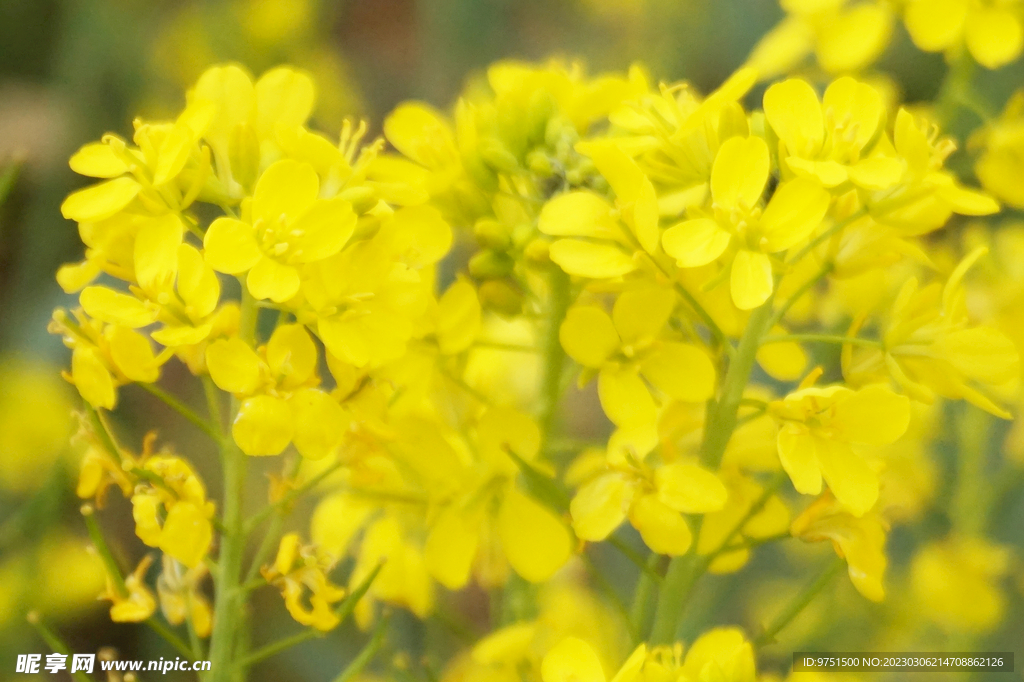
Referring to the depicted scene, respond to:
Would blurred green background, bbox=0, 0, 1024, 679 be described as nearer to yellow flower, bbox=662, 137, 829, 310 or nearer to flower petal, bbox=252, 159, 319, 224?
→ flower petal, bbox=252, 159, 319, 224

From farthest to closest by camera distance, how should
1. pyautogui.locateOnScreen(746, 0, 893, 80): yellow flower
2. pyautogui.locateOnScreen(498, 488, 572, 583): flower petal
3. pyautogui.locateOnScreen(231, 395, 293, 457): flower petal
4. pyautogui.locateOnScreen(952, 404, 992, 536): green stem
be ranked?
pyautogui.locateOnScreen(952, 404, 992, 536): green stem, pyautogui.locateOnScreen(746, 0, 893, 80): yellow flower, pyautogui.locateOnScreen(498, 488, 572, 583): flower petal, pyautogui.locateOnScreen(231, 395, 293, 457): flower petal

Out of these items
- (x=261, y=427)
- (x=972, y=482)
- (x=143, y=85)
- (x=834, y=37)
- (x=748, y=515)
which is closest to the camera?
(x=261, y=427)

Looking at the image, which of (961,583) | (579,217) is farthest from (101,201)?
(961,583)

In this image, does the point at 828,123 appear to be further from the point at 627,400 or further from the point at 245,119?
the point at 245,119

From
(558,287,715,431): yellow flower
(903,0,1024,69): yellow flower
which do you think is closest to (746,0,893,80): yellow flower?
(903,0,1024,69): yellow flower

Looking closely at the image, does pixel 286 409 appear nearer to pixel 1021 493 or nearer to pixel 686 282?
pixel 686 282
